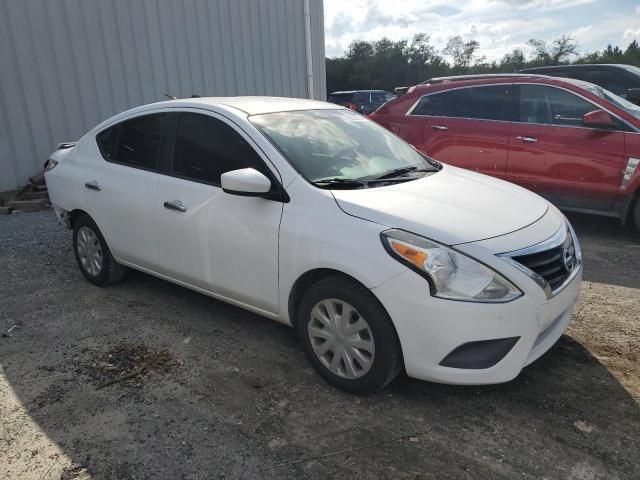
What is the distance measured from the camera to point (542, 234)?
2.84 meters

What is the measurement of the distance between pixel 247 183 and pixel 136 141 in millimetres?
1588

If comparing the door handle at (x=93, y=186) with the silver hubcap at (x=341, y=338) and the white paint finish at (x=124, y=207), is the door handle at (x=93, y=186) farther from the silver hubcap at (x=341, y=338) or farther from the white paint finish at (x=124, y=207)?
the silver hubcap at (x=341, y=338)

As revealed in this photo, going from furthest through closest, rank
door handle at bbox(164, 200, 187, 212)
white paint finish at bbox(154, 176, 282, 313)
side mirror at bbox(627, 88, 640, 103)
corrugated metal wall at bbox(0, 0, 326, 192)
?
corrugated metal wall at bbox(0, 0, 326, 192) → side mirror at bbox(627, 88, 640, 103) → door handle at bbox(164, 200, 187, 212) → white paint finish at bbox(154, 176, 282, 313)

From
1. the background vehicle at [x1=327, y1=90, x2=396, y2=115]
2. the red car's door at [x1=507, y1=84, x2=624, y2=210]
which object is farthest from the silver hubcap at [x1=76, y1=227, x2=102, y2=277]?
the background vehicle at [x1=327, y1=90, x2=396, y2=115]

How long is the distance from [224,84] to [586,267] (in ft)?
27.7

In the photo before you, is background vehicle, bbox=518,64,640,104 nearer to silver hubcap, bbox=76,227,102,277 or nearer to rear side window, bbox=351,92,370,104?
silver hubcap, bbox=76,227,102,277

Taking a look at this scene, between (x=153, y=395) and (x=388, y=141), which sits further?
(x=388, y=141)

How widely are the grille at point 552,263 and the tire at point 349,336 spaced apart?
2.50ft

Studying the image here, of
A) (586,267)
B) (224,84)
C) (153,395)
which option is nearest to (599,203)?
(586,267)

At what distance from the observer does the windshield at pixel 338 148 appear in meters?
3.22

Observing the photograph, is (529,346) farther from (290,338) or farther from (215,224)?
(215,224)

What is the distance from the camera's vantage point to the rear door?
3.91 meters

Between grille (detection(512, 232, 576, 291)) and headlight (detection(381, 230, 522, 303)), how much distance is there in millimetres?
191

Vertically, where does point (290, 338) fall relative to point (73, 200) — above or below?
below
